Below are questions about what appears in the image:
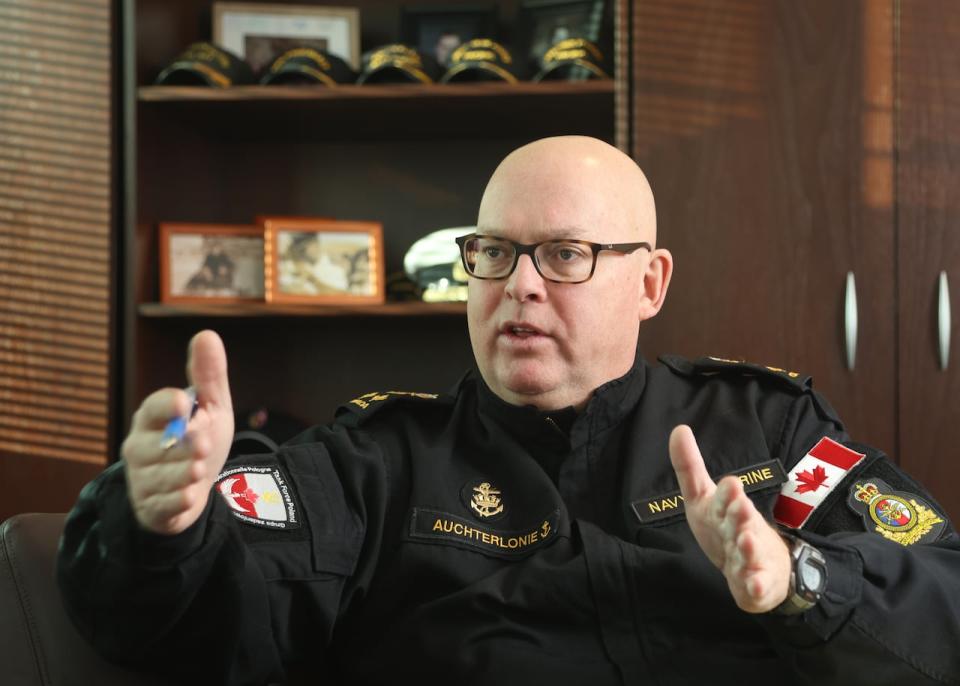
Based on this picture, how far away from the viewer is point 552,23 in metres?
2.49

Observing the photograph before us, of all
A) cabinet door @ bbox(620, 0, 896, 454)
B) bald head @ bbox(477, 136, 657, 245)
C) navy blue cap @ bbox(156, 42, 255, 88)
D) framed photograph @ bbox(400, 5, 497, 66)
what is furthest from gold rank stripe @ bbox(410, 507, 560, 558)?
framed photograph @ bbox(400, 5, 497, 66)

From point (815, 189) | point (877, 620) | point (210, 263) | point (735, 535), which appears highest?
point (815, 189)

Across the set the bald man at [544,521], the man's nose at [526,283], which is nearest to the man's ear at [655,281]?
the bald man at [544,521]

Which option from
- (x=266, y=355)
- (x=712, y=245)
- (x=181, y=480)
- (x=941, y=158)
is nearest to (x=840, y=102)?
(x=941, y=158)

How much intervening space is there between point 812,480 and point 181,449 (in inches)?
31.5

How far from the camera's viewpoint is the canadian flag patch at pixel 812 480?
1340 millimetres

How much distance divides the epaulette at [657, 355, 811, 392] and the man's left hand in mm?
460

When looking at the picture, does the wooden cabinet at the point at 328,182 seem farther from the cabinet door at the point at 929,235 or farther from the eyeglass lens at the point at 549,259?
the eyeglass lens at the point at 549,259

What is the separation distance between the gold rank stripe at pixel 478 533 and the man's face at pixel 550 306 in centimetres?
18

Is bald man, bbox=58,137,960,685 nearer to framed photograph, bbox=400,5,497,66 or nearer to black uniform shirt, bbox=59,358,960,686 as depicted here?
black uniform shirt, bbox=59,358,960,686

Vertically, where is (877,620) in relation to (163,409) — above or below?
below

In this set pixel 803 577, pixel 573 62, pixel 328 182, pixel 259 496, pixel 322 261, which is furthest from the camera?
pixel 328 182

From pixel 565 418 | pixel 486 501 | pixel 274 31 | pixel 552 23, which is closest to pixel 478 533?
pixel 486 501

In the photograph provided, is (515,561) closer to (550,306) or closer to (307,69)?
(550,306)
